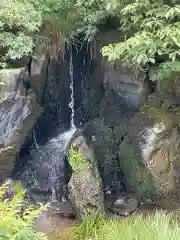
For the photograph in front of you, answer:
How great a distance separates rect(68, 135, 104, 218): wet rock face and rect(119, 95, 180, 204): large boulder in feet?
2.70

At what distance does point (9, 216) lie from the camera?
2.07 m

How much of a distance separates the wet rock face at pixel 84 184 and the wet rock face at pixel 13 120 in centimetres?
98

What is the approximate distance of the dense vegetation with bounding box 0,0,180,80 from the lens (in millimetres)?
4602

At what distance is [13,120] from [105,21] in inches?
108

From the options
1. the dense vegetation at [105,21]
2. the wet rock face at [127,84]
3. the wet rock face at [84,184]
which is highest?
the dense vegetation at [105,21]

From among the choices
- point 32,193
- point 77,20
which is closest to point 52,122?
point 32,193

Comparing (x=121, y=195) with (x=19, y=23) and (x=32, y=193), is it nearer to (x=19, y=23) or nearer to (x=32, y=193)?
(x=32, y=193)

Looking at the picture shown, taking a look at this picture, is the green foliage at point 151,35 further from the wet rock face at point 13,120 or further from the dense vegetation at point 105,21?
the wet rock face at point 13,120

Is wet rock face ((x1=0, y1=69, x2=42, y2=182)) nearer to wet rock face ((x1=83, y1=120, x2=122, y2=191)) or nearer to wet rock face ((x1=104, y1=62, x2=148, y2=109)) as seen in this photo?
wet rock face ((x1=83, y1=120, x2=122, y2=191))

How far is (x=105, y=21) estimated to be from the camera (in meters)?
7.41

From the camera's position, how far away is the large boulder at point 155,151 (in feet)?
20.9

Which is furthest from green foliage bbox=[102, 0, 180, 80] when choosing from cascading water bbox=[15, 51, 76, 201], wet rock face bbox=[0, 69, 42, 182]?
cascading water bbox=[15, 51, 76, 201]

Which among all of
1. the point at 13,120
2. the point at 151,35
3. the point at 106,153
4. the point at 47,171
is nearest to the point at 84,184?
Result: the point at 106,153

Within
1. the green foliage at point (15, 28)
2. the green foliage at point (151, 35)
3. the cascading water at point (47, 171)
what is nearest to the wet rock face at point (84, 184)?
the cascading water at point (47, 171)
